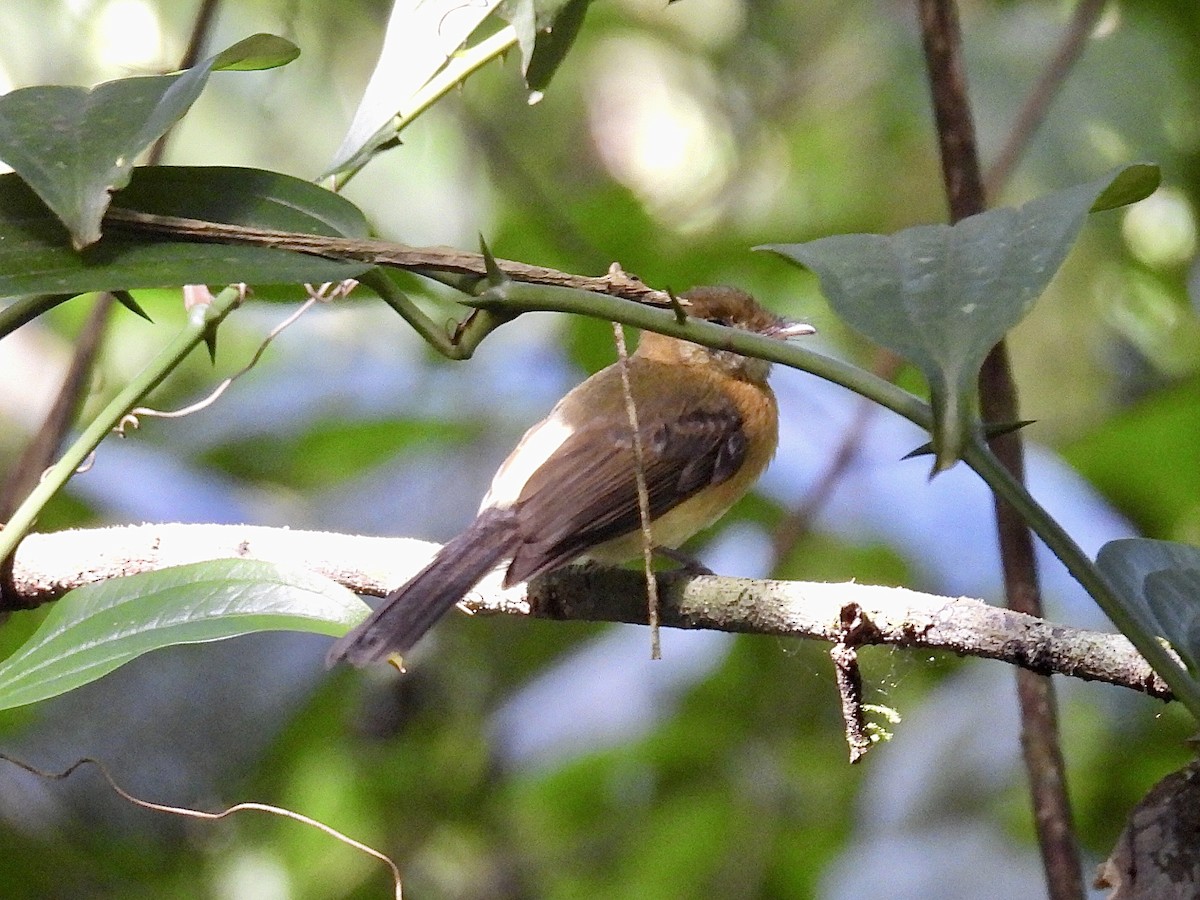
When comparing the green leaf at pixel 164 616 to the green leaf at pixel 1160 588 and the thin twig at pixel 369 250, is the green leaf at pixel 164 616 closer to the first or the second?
the thin twig at pixel 369 250

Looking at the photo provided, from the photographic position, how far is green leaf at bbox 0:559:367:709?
1.47 meters

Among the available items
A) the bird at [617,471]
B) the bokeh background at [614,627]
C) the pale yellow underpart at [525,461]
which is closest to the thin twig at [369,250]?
the bird at [617,471]

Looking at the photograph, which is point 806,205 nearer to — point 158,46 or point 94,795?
point 158,46

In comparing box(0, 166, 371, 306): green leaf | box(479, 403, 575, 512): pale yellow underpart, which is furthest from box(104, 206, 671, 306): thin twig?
box(479, 403, 575, 512): pale yellow underpart

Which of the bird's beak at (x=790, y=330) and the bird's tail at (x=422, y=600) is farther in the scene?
the bird's beak at (x=790, y=330)

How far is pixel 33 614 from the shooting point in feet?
11.1

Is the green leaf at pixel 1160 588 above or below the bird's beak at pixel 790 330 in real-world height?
below

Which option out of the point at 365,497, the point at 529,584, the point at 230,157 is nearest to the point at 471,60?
the point at 529,584

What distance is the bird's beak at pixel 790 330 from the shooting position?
138 inches

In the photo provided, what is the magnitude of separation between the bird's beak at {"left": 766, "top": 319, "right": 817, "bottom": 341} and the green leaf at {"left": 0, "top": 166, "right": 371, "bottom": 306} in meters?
2.15

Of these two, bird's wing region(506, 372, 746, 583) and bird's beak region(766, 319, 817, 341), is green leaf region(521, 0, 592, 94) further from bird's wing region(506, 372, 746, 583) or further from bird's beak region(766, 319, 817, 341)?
bird's beak region(766, 319, 817, 341)

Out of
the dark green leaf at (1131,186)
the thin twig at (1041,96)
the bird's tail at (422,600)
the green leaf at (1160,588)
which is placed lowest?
the green leaf at (1160,588)

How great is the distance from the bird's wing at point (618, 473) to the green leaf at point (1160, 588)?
1.15m

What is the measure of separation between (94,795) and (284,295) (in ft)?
7.00
